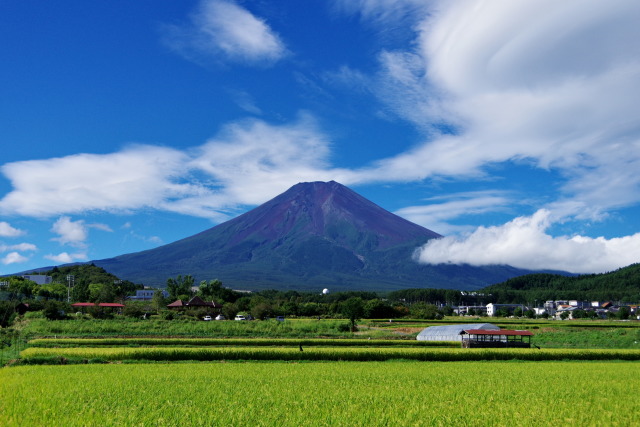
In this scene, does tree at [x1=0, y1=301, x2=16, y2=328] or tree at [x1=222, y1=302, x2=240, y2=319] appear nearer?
tree at [x1=0, y1=301, x2=16, y2=328]

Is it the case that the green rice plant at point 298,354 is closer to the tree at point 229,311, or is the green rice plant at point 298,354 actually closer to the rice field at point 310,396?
the rice field at point 310,396

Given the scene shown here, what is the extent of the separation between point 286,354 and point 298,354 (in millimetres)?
752

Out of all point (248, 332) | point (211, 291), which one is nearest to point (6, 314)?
point (248, 332)

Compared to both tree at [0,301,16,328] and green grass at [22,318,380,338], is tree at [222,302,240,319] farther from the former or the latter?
tree at [0,301,16,328]

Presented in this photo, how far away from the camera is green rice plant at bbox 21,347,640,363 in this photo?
1304 inches

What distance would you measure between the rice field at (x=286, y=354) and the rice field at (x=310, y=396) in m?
5.76

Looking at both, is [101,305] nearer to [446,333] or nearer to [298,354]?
[446,333]

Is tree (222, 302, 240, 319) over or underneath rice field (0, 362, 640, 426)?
over

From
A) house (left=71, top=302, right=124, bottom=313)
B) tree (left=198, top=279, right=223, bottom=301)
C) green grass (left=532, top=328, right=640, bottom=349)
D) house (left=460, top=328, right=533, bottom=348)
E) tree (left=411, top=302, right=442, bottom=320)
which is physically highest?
tree (left=198, top=279, right=223, bottom=301)

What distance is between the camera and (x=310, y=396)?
18.1 m

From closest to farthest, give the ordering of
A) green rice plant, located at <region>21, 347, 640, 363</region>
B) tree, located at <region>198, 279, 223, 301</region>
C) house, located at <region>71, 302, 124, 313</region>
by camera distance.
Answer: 1. green rice plant, located at <region>21, 347, 640, 363</region>
2. house, located at <region>71, 302, 124, 313</region>
3. tree, located at <region>198, 279, 223, 301</region>

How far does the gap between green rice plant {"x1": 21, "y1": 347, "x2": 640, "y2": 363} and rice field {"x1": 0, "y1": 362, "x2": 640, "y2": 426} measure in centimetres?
594

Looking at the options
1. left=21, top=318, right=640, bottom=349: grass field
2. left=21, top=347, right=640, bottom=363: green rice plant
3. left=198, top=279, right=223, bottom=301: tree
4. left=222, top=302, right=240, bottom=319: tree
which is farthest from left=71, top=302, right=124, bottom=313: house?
left=21, top=347, right=640, bottom=363: green rice plant

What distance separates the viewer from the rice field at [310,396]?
14406mm
